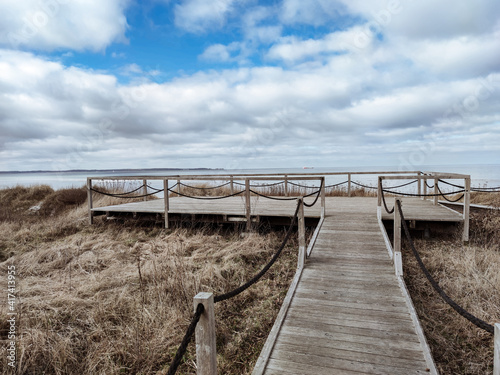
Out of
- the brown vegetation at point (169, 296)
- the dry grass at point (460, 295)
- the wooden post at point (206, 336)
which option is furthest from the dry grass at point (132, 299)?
the dry grass at point (460, 295)

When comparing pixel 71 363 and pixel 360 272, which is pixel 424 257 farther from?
pixel 71 363

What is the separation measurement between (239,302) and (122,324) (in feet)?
5.45

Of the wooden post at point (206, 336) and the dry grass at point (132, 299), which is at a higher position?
the wooden post at point (206, 336)

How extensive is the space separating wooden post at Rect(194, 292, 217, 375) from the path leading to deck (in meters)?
1.12

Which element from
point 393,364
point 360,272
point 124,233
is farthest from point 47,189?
point 393,364

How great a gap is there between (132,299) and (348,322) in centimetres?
313

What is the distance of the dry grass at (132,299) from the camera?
133 inches

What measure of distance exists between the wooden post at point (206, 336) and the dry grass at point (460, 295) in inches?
100

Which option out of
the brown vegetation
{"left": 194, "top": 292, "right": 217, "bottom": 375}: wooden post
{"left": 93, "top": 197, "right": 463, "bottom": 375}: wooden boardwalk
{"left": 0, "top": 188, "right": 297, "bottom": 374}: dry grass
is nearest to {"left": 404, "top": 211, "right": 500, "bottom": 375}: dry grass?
the brown vegetation

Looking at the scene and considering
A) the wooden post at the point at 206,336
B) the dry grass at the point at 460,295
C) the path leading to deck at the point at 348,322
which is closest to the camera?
the wooden post at the point at 206,336

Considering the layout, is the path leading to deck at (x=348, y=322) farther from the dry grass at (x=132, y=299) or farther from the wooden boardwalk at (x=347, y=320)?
the dry grass at (x=132, y=299)

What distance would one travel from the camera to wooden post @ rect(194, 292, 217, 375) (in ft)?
6.40

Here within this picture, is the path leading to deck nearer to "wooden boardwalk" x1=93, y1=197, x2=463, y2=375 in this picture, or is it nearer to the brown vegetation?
"wooden boardwalk" x1=93, y1=197, x2=463, y2=375

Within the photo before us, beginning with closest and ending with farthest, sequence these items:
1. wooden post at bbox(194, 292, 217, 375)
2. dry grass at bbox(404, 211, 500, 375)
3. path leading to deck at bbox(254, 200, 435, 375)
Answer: wooden post at bbox(194, 292, 217, 375)
path leading to deck at bbox(254, 200, 435, 375)
dry grass at bbox(404, 211, 500, 375)
